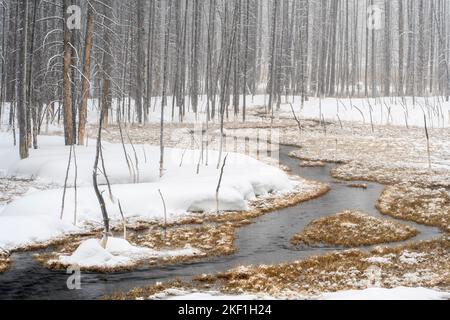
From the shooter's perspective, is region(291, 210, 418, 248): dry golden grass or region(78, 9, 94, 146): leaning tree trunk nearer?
region(291, 210, 418, 248): dry golden grass

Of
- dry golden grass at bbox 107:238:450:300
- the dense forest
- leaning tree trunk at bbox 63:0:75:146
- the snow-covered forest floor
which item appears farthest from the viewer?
leaning tree trunk at bbox 63:0:75:146

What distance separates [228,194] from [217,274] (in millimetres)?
5201

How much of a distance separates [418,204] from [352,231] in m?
3.50

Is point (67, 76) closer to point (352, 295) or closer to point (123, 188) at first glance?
point (123, 188)

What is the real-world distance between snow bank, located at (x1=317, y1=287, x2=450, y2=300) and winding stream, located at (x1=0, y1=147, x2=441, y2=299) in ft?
8.05

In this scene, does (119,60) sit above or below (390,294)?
above

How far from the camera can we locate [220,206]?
1357 cm

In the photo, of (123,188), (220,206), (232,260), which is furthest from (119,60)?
(232,260)

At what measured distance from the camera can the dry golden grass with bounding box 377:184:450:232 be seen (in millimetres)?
12391

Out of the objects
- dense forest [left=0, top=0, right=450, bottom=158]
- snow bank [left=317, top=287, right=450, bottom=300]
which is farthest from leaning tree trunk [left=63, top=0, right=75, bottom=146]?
snow bank [left=317, top=287, right=450, bottom=300]

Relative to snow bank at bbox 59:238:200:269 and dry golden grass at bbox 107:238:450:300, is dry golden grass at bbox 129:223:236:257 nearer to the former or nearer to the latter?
snow bank at bbox 59:238:200:269
